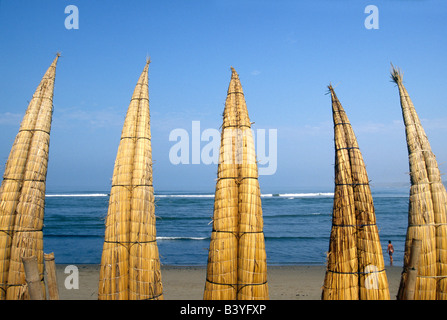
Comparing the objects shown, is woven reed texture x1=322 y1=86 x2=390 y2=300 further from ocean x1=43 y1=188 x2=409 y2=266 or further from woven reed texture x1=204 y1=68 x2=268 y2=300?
ocean x1=43 y1=188 x2=409 y2=266

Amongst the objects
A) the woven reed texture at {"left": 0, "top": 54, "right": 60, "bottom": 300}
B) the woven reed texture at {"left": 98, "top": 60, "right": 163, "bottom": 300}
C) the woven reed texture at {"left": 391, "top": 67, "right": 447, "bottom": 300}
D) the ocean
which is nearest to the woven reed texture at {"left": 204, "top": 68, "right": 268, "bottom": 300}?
the woven reed texture at {"left": 98, "top": 60, "right": 163, "bottom": 300}

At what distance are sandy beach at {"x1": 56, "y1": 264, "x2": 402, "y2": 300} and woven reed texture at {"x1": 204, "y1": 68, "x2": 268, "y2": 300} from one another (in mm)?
7620

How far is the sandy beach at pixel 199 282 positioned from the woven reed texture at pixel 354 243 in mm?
7422

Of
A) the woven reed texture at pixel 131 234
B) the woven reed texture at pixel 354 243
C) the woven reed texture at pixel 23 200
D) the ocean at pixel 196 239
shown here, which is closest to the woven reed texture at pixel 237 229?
the woven reed texture at pixel 131 234

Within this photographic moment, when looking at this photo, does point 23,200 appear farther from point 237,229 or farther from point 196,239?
point 196,239

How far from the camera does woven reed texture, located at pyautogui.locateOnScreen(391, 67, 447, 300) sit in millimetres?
4852

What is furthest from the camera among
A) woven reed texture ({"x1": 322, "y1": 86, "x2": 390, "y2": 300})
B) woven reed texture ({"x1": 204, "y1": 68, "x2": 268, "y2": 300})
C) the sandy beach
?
the sandy beach

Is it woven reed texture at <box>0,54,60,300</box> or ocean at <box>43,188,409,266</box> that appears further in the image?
ocean at <box>43,188,409,266</box>

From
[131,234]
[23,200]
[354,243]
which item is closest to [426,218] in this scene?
[354,243]

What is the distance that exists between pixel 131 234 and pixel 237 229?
1.46m

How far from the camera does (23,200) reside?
4.43m
